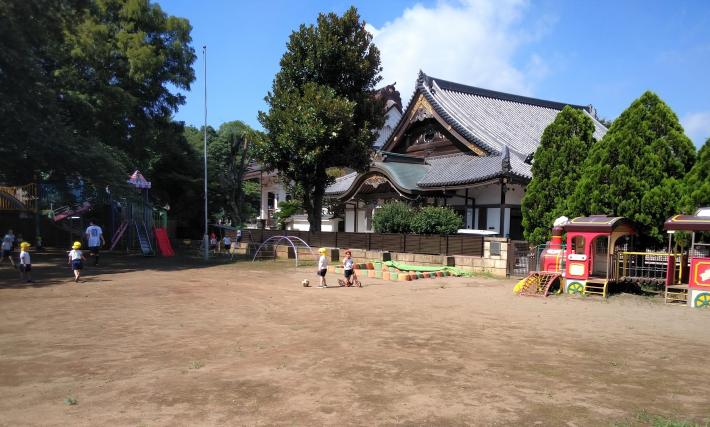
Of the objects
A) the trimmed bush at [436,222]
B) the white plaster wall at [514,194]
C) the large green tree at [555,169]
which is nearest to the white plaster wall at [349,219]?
the trimmed bush at [436,222]

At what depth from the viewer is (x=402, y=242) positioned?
2264 cm

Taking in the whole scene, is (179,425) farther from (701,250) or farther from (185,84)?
(185,84)

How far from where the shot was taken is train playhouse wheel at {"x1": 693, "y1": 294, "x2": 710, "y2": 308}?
498 inches

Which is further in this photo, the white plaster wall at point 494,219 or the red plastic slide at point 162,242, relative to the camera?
the red plastic slide at point 162,242

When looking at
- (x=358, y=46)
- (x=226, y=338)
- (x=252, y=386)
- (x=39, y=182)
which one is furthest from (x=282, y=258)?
(x=252, y=386)

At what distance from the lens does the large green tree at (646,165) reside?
50.1 feet

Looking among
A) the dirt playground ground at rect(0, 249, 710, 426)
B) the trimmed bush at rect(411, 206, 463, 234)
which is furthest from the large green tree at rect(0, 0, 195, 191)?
the trimmed bush at rect(411, 206, 463, 234)

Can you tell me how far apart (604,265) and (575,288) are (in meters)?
1.79

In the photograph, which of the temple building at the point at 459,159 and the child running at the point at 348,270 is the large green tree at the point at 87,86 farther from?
the child running at the point at 348,270

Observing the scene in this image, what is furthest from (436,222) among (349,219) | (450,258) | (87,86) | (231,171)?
(87,86)

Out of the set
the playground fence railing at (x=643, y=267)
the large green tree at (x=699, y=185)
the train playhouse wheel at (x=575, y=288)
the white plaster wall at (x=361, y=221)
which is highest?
the large green tree at (x=699, y=185)

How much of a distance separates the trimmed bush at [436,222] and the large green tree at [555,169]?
3230 mm

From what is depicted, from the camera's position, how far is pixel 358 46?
24.2 meters

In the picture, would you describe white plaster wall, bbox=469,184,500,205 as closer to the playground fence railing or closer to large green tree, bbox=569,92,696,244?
large green tree, bbox=569,92,696,244
